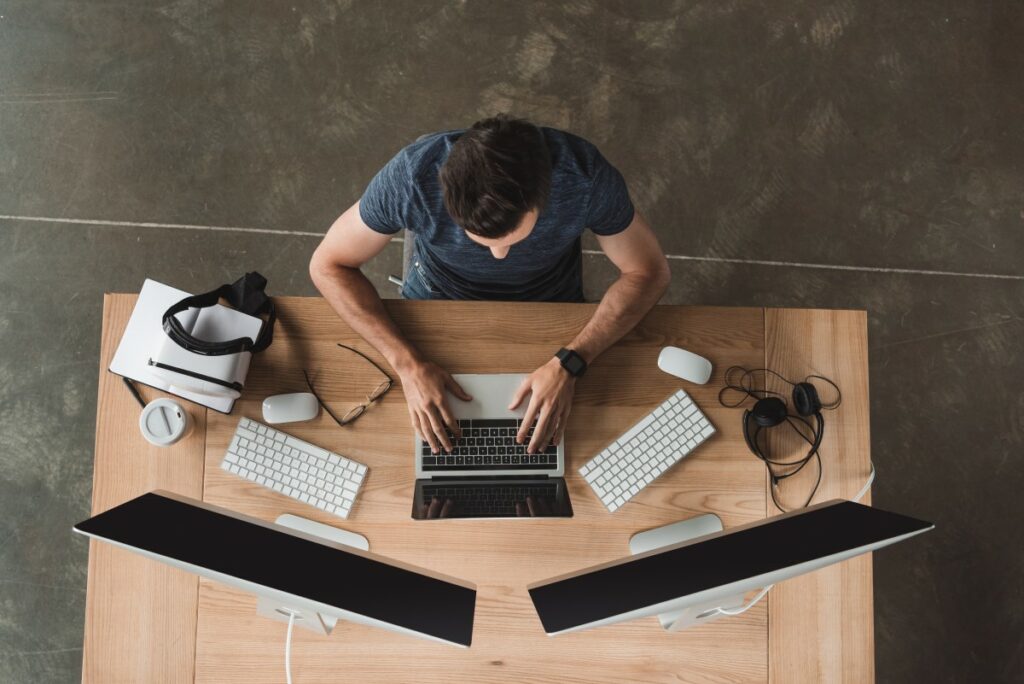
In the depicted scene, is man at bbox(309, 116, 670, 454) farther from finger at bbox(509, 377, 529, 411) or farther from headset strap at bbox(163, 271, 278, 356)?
headset strap at bbox(163, 271, 278, 356)

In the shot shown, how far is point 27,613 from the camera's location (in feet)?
6.80

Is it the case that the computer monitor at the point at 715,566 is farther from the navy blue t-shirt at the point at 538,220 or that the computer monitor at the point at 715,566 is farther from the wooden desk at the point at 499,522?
the navy blue t-shirt at the point at 538,220

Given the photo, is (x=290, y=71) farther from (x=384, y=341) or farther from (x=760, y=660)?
(x=760, y=660)

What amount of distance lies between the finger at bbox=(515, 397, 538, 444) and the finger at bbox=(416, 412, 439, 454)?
0.52 feet

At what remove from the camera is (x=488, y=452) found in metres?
1.39

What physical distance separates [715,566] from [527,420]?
463 mm

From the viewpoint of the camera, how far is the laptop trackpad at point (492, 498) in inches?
52.3

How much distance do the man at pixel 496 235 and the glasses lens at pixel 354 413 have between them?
99 millimetres

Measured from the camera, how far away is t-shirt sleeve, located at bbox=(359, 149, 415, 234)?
1.31 meters

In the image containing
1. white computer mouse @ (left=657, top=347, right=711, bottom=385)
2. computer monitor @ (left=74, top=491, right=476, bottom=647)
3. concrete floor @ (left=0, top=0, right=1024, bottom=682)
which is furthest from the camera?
concrete floor @ (left=0, top=0, right=1024, bottom=682)

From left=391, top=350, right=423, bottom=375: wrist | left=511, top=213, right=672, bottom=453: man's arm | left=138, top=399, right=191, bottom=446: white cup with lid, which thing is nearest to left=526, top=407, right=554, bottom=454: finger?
left=511, top=213, right=672, bottom=453: man's arm

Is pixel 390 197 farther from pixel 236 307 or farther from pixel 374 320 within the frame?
pixel 236 307

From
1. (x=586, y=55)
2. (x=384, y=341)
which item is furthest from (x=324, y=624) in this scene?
(x=586, y=55)

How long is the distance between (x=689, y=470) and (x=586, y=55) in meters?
1.47
